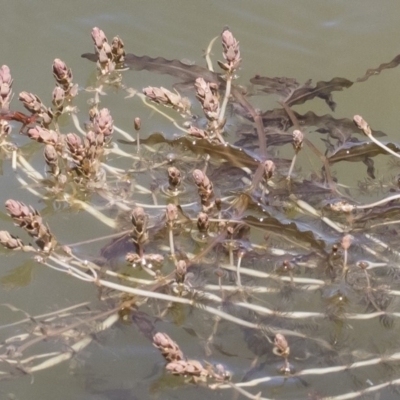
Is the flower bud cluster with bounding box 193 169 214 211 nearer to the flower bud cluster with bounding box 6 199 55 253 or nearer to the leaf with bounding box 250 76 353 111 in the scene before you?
the flower bud cluster with bounding box 6 199 55 253

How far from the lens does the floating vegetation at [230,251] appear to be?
2.13 metres

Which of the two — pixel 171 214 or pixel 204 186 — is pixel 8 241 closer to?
pixel 171 214

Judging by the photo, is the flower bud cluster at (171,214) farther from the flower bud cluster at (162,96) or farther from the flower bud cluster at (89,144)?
the flower bud cluster at (162,96)

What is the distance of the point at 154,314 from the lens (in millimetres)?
2281

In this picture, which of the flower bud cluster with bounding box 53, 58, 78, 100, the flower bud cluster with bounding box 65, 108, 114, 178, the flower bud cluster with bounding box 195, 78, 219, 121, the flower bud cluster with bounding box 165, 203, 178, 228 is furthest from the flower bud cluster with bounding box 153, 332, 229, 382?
the flower bud cluster with bounding box 53, 58, 78, 100

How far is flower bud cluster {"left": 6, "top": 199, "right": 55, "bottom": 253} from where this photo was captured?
196 cm

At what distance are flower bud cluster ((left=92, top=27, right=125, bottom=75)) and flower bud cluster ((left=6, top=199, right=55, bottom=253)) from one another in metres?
0.95

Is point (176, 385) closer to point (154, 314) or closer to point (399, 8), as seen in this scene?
point (154, 314)

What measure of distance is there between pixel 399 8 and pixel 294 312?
2050mm

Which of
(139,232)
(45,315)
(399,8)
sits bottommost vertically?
(45,315)

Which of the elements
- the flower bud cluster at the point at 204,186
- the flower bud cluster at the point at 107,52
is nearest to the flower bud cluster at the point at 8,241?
the flower bud cluster at the point at 204,186

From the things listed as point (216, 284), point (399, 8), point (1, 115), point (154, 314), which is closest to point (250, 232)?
point (216, 284)

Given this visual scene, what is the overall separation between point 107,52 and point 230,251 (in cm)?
107

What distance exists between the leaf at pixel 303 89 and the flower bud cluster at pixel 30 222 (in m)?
1.15
